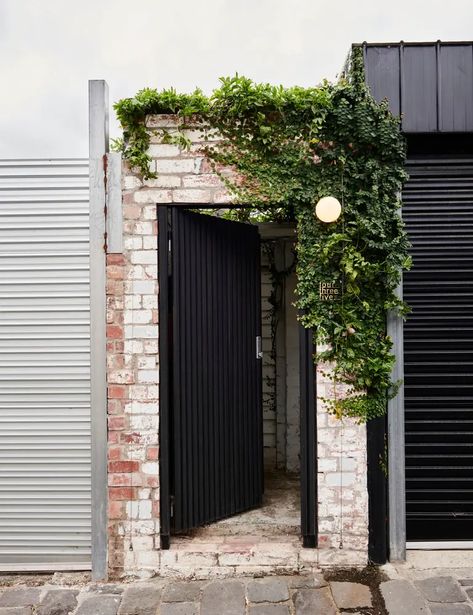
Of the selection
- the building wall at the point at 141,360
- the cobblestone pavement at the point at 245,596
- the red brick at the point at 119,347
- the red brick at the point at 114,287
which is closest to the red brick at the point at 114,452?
the building wall at the point at 141,360

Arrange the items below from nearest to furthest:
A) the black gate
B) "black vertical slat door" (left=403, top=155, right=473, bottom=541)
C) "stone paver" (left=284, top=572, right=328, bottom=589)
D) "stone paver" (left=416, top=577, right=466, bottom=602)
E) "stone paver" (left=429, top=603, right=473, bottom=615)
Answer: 1. "stone paver" (left=429, top=603, right=473, bottom=615)
2. "stone paver" (left=416, top=577, right=466, bottom=602)
3. "stone paver" (left=284, top=572, right=328, bottom=589)
4. the black gate
5. "black vertical slat door" (left=403, top=155, right=473, bottom=541)

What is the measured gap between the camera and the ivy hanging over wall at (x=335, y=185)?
10.9 feet

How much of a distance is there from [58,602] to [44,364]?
5.24 ft

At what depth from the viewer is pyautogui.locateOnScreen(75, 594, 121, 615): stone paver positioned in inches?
117

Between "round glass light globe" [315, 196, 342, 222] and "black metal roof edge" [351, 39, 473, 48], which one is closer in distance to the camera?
"round glass light globe" [315, 196, 342, 222]

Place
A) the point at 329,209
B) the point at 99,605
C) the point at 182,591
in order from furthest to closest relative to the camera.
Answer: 1. the point at 329,209
2. the point at 182,591
3. the point at 99,605

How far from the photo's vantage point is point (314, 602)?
3.01 meters

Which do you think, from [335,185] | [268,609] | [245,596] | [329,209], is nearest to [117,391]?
[245,596]

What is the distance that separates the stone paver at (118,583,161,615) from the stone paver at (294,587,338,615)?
36.6 inches

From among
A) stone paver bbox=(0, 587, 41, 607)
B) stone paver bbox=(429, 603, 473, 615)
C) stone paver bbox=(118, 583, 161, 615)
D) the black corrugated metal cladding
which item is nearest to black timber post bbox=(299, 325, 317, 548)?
stone paver bbox=(429, 603, 473, 615)

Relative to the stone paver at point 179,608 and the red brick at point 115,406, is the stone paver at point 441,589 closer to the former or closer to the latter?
the stone paver at point 179,608

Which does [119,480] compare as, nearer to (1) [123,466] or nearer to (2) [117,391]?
(1) [123,466]

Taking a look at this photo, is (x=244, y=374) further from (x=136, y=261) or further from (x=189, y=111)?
(x=189, y=111)

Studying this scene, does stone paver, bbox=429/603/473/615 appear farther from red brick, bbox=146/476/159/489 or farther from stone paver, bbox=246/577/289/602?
red brick, bbox=146/476/159/489
